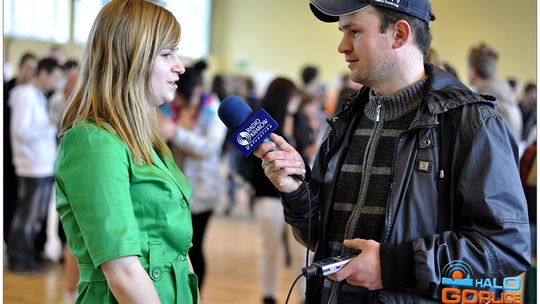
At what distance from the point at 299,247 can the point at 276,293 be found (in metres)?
0.60

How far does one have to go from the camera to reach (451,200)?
1.58m

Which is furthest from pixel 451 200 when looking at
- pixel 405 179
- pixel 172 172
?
pixel 172 172

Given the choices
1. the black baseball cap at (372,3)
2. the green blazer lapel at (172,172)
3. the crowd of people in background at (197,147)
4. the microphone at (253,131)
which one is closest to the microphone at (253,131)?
the microphone at (253,131)

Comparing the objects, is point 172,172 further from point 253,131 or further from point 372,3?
point 372,3

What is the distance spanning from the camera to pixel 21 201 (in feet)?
17.0

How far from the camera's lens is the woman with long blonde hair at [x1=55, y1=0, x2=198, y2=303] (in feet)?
5.00

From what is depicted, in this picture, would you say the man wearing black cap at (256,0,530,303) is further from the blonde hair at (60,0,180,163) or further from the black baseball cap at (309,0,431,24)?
the blonde hair at (60,0,180,163)

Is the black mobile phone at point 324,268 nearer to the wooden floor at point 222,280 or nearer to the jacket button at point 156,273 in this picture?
the jacket button at point 156,273

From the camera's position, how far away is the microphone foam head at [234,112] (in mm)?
1764

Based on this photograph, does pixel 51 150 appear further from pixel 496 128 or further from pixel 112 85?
pixel 496 128

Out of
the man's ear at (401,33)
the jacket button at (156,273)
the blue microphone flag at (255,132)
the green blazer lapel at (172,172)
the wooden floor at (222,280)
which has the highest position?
the man's ear at (401,33)

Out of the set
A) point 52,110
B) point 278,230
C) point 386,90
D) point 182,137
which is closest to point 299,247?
point 278,230

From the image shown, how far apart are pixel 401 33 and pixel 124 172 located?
74cm

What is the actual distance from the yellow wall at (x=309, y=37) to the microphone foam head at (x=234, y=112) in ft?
35.2
